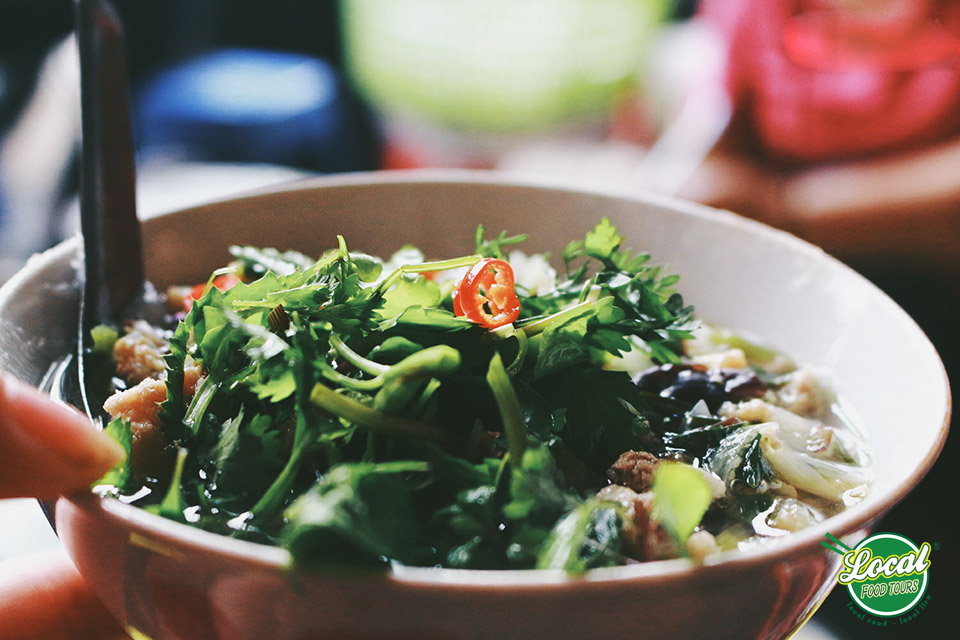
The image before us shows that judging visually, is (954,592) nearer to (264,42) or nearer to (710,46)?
(710,46)

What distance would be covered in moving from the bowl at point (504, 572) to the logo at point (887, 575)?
2.1 inches

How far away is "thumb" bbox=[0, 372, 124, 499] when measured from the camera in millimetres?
579

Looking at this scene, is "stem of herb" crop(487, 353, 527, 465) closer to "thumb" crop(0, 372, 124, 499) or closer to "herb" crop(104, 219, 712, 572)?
"herb" crop(104, 219, 712, 572)

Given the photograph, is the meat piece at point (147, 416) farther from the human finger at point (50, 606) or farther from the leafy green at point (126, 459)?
the human finger at point (50, 606)

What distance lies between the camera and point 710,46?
3.25 metres

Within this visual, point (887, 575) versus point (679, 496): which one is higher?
point (679, 496)

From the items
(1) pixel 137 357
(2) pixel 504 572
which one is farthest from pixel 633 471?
(1) pixel 137 357

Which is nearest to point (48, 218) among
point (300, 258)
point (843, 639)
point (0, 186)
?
Answer: point (0, 186)

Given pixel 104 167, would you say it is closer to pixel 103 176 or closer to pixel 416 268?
pixel 103 176

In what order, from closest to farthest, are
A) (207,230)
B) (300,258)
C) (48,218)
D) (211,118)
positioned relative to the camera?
(300,258) < (207,230) < (48,218) < (211,118)

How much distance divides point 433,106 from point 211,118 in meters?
0.87

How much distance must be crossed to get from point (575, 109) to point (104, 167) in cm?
244

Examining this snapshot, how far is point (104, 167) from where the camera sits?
107 cm

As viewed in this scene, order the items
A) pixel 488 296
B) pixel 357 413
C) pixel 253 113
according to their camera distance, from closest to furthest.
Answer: pixel 357 413 → pixel 488 296 → pixel 253 113
